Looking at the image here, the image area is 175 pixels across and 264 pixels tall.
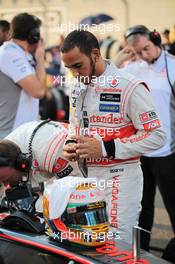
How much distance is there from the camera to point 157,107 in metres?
4.68

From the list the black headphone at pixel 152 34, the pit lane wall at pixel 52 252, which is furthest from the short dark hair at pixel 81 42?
the black headphone at pixel 152 34

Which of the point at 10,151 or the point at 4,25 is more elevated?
the point at 4,25

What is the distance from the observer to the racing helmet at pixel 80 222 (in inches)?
102

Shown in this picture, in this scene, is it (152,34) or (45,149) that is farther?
(152,34)

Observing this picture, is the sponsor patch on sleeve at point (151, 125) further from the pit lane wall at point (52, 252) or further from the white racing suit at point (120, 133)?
the pit lane wall at point (52, 252)

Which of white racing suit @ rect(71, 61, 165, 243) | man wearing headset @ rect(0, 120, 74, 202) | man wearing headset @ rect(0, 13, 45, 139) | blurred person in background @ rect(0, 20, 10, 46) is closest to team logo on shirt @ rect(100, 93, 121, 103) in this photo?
white racing suit @ rect(71, 61, 165, 243)

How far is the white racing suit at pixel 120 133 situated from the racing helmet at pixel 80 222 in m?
0.55

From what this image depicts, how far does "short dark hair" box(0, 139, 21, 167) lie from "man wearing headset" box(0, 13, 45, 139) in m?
1.38

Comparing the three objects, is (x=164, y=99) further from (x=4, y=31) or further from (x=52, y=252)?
(x=52, y=252)

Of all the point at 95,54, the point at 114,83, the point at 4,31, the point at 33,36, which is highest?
the point at 4,31

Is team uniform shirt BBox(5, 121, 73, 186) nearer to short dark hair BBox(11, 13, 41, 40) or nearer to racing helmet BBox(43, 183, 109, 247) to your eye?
racing helmet BBox(43, 183, 109, 247)

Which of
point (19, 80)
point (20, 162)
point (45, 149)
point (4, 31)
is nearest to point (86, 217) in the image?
point (20, 162)

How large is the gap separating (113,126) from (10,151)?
1.83ft

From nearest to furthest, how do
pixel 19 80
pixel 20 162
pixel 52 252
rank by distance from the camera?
pixel 52 252, pixel 20 162, pixel 19 80
